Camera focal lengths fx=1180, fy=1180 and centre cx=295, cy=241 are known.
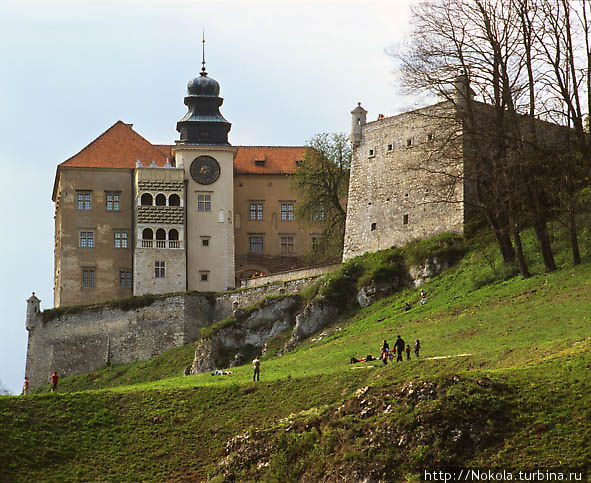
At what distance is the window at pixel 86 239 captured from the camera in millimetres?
74050

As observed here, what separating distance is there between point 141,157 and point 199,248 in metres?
7.34

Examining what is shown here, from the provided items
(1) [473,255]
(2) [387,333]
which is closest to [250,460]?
(2) [387,333]

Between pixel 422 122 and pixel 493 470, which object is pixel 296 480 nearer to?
pixel 493 470

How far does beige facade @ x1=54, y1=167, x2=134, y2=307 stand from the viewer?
241 ft

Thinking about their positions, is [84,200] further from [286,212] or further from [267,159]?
[286,212]

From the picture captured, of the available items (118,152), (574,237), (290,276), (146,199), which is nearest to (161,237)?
(146,199)

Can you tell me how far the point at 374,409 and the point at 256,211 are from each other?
147 ft

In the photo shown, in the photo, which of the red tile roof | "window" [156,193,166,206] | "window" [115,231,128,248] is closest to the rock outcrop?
"window" [156,193,166,206]

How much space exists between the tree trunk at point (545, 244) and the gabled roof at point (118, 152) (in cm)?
3139

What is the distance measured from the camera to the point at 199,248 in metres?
73.8

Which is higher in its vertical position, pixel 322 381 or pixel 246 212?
pixel 246 212

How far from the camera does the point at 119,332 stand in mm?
70125

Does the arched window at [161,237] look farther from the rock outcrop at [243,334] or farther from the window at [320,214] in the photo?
the rock outcrop at [243,334]

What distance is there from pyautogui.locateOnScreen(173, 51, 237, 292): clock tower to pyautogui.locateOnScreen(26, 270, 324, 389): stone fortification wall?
286 cm
